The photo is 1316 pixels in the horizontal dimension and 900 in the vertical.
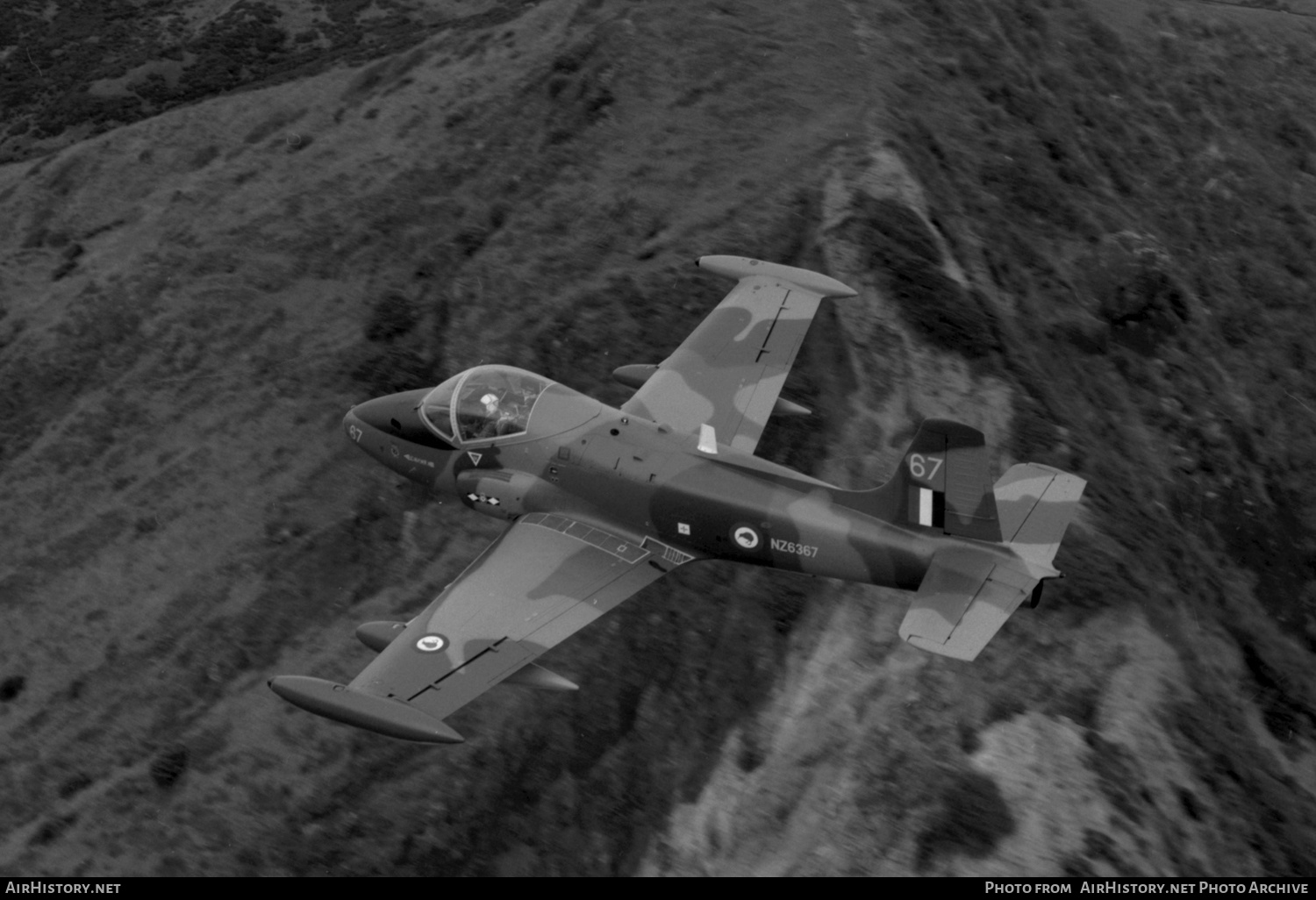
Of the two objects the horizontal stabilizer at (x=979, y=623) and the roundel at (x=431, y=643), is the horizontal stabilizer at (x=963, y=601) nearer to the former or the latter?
the horizontal stabilizer at (x=979, y=623)

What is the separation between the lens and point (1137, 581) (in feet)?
68.9

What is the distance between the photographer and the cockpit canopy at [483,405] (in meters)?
21.8

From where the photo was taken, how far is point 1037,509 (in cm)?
1869

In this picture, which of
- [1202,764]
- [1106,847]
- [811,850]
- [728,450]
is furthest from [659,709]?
[1202,764]

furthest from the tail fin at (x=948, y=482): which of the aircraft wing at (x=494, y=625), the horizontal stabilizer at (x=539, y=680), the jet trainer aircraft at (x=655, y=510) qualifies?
the horizontal stabilizer at (x=539, y=680)

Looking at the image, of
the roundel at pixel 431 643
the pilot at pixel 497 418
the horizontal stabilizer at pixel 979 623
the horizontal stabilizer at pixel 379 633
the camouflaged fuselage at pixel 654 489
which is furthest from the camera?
the pilot at pixel 497 418

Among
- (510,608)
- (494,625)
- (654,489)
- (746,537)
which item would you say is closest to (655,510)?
(654,489)

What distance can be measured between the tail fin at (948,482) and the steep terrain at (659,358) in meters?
2.67

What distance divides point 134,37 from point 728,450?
65.4 meters

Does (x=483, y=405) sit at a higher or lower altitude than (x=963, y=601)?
higher

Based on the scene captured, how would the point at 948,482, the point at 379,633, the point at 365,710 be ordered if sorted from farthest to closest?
the point at 379,633 → the point at 948,482 → the point at 365,710

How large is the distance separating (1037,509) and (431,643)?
11424 mm

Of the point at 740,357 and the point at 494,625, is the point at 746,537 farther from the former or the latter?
the point at 740,357

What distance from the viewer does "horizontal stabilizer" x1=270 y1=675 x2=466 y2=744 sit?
16234 mm
